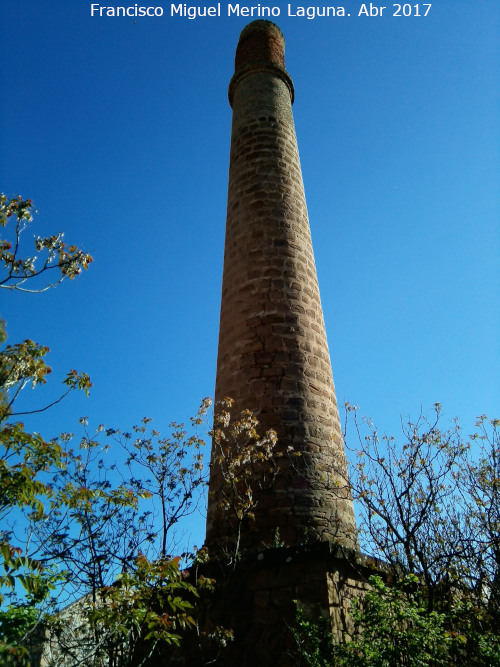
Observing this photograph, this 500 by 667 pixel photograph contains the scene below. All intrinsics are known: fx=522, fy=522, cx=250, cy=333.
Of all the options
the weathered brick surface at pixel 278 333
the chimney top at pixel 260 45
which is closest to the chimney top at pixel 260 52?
the chimney top at pixel 260 45

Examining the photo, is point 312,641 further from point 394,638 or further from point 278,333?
point 278,333

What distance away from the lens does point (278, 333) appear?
6.41 m

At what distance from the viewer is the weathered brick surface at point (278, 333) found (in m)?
5.23

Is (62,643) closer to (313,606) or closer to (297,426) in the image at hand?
(313,606)

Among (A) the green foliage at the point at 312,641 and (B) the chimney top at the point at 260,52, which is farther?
(B) the chimney top at the point at 260,52

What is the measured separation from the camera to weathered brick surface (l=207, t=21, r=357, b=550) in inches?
206

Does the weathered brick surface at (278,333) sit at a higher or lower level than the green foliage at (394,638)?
higher

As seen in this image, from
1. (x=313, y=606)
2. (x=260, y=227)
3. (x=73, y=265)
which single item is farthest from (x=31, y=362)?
(x=260, y=227)

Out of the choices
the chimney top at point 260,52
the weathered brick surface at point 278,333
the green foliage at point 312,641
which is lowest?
the green foliage at point 312,641

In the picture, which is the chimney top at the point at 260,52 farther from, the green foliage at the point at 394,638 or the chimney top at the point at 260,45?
the green foliage at the point at 394,638

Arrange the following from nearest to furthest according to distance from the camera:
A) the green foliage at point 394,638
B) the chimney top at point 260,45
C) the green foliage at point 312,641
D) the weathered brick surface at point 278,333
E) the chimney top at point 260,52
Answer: the green foliage at point 394,638
the green foliage at point 312,641
the weathered brick surface at point 278,333
the chimney top at point 260,52
the chimney top at point 260,45

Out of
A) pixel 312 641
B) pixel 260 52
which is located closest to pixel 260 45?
pixel 260 52

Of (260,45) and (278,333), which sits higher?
(260,45)

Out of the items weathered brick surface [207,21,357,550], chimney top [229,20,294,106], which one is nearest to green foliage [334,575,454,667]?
weathered brick surface [207,21,357,550]
